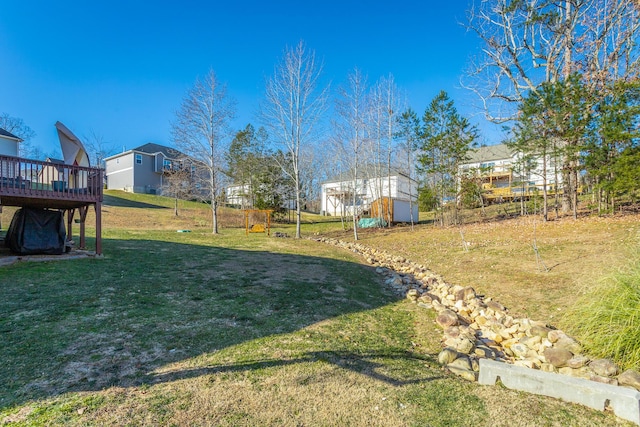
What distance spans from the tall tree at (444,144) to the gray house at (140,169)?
25320 mm

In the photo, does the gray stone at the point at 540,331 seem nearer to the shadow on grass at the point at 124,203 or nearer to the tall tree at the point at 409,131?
the tall tree at the point at 409,131

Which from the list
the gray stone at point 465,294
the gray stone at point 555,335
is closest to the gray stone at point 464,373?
the gray stone at point 555,335

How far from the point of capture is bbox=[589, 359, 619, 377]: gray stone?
2.82 meters

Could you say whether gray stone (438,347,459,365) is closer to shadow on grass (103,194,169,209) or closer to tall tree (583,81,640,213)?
tall tree (583,81,640,213)

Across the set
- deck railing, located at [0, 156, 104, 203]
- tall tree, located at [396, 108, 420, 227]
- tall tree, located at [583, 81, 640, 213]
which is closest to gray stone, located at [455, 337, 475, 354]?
deck railing, located at [0, 156, 104, 203]

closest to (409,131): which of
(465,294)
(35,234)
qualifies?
(465,294)

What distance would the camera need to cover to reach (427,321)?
14.9ft

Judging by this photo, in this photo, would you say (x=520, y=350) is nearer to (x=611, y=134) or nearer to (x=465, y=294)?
(x=465, y=294)

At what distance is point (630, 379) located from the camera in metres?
2.65

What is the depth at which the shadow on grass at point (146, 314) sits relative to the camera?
2.69m

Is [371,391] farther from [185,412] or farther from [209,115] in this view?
[209,115]

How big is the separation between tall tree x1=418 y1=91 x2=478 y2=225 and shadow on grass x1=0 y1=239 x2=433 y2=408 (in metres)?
9.80

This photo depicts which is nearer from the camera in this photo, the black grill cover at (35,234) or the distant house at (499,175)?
the black grill cover at (35,234)

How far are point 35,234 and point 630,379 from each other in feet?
33.2
